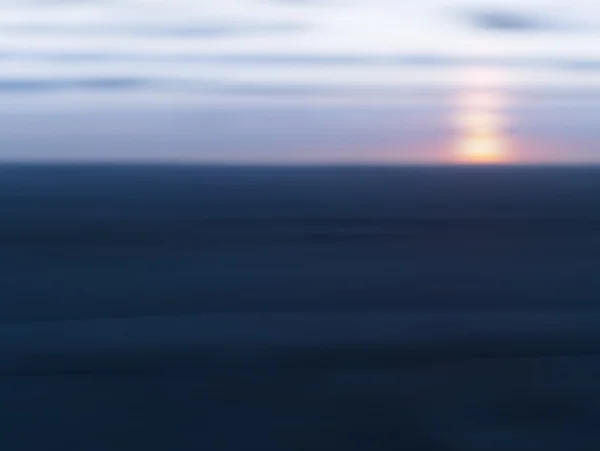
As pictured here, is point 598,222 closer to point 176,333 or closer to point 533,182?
point 533,182

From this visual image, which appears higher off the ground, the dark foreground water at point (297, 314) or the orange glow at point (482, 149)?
the dark foreground water at point (297, 314)

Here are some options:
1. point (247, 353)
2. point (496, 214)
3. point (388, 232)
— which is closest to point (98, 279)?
point (247, 353)

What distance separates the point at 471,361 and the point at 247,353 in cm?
82

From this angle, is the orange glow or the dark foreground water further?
the orange glow

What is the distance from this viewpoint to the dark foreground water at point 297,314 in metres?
3.62

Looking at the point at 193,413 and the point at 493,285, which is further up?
the point at 193,413

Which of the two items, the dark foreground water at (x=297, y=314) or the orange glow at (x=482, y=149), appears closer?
the dark foreground water at (x=297, y=314)

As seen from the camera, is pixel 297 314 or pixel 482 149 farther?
pixel 482 149

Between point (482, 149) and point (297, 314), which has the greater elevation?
point (297, 314)

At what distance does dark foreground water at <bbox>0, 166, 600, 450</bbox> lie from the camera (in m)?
3.62

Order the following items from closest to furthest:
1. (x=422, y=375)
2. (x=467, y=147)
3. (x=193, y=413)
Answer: (x=193, y=413) < (x=422, y=375) < (x=467, y=147)

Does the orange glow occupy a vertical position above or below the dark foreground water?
below

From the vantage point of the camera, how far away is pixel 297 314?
4.86 m

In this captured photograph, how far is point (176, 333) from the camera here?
4531mm
